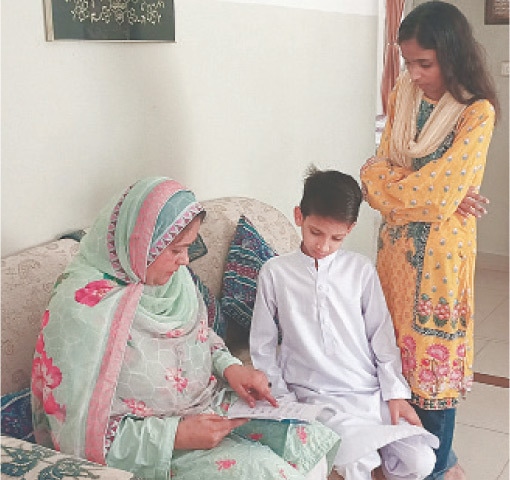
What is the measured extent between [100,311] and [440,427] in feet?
4.21

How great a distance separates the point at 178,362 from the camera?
6.46ft

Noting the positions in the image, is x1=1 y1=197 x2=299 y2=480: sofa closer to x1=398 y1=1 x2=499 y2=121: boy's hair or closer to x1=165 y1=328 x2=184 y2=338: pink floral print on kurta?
x1=165 y1=328 x2=184 y2=338: pink floral print on kurta

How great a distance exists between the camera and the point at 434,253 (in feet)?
8.15

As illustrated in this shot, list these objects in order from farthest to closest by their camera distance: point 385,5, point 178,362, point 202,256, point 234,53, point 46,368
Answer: point 385,5
point 234,53
point 202,256
point 178,362
point 46,368

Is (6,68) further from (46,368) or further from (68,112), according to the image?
(46,368)

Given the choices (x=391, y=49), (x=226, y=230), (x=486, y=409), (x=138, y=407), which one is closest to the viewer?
(x=138, y=407)

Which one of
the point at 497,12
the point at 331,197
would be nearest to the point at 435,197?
the point at 331,197

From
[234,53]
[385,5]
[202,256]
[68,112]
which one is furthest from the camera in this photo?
[385,5]

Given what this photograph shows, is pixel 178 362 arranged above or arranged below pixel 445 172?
below

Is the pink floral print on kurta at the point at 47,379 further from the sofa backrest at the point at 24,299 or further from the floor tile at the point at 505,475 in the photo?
the floor tile at the point at 505,475

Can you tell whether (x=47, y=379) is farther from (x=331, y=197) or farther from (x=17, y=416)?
(x=331, y=197)

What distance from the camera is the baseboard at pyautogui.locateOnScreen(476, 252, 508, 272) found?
554cm

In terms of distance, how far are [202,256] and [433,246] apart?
0.72 meters

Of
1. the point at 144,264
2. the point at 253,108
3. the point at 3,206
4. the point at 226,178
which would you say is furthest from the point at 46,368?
the point at 253,108
